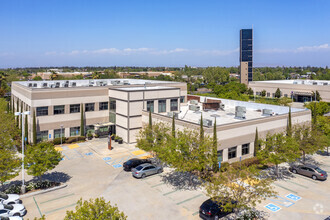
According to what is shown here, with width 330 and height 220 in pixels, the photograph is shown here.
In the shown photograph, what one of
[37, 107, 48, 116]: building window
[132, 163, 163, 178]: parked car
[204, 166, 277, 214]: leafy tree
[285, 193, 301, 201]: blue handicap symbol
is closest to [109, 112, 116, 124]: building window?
[37, 107, 48, 116]: building window

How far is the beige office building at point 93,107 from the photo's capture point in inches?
1731

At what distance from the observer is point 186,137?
87.8ft

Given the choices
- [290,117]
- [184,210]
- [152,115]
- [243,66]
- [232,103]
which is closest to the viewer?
[184,210]

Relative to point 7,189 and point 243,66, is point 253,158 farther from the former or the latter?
point 243,66

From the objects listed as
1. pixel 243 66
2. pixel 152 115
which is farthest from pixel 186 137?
pixel 243 66

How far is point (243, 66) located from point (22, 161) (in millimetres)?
127505

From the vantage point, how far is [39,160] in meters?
26.4

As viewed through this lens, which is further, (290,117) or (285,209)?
(290,117)

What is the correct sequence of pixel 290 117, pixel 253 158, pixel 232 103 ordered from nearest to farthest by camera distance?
1. pixel 253 158
2. pixel 290 117
3. pixel 232 103

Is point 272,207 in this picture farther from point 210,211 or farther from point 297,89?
point 297,89

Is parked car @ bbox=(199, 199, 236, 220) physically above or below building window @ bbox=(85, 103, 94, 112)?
below

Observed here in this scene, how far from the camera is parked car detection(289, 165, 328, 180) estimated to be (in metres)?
29.2

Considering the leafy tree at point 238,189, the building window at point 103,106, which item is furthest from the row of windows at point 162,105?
the leafy tree at point 238,189

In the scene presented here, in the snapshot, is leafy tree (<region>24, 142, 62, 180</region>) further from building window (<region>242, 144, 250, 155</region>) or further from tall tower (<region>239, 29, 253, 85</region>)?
tall tower (<region>239, 29, 253, 85</region>)
